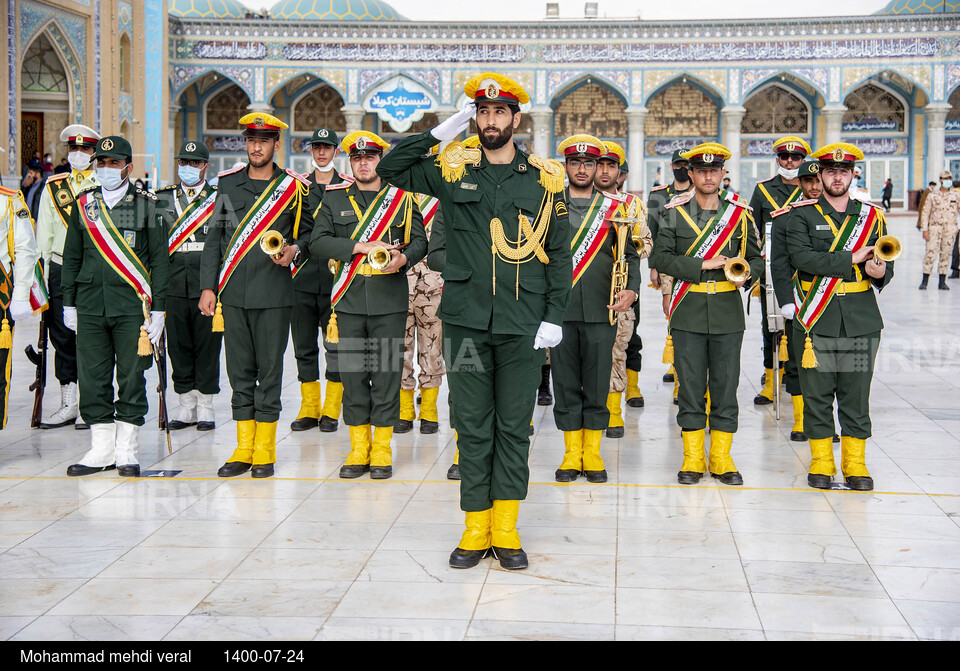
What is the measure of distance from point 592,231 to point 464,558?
218cm

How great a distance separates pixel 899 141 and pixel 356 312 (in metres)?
32.5

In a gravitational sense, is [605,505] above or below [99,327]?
below

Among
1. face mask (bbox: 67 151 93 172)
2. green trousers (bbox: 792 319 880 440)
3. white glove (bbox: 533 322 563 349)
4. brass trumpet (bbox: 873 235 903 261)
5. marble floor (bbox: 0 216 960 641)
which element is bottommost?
marble floor (bbox: 0 216 960 641)

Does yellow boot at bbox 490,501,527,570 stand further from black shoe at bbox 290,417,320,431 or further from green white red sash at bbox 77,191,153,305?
black shoe at bbox 290,417,320,431

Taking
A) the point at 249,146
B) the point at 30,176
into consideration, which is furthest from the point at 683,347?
the point at 30,176

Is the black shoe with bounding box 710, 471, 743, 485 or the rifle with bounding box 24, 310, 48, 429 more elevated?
the rifle with bounding box 24, 310, 48, 429

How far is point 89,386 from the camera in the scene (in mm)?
5547

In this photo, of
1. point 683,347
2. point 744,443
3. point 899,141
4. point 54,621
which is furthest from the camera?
point 899,141

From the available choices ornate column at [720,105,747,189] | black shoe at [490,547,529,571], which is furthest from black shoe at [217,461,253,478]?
ornate column at [720,105,747,189]

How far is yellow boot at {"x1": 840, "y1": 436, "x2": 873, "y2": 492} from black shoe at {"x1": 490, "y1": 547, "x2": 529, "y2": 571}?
6.65 ft

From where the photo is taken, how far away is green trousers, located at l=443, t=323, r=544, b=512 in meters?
4.25

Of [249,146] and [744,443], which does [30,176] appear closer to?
[249,146]

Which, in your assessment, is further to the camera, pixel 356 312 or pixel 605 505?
pixel 356 312

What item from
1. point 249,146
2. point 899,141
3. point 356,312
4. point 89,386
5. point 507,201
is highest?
point 899,141
